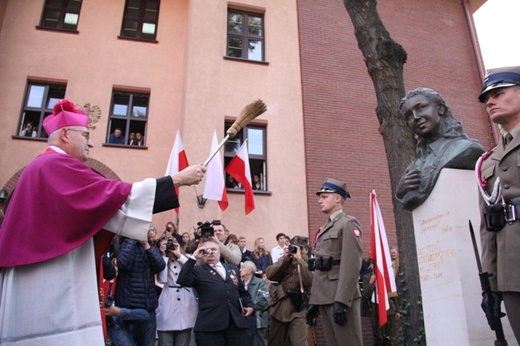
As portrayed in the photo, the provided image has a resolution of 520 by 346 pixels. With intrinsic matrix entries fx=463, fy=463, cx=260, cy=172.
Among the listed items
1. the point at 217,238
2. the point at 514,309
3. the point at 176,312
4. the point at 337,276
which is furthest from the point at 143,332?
the point at 514,309

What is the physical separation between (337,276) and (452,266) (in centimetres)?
143

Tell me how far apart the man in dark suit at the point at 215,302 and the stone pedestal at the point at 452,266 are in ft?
8.99

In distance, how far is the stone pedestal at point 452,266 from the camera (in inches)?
153

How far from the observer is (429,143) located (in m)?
4.66

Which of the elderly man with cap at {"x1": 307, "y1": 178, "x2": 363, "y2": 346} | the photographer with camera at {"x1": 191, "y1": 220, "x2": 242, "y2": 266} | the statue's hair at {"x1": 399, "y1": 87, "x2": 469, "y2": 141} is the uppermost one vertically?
the statue's hair at {"x1": 399, "y1": 87, "x2": 469, "y2": 141}

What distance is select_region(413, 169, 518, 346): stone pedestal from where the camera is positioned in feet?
12.7

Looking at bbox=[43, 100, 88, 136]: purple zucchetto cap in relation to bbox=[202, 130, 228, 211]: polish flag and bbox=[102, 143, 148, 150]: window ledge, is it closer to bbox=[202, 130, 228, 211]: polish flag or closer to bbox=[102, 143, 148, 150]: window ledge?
bbox=[202, 130, 228, 211]: polish flag

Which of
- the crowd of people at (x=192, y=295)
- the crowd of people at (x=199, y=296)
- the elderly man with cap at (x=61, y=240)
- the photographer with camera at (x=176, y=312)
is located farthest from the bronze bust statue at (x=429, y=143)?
the photographer with camera at (x=176, y=312)

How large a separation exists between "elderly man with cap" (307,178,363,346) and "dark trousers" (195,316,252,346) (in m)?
1.20

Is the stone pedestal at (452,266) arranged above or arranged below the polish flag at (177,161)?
below

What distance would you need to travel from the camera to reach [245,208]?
38.1ft

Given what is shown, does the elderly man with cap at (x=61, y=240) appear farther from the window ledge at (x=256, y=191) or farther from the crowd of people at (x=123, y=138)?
the crowd of people at (x=123, y=138)

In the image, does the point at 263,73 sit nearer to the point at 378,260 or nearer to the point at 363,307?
the point at 363,307

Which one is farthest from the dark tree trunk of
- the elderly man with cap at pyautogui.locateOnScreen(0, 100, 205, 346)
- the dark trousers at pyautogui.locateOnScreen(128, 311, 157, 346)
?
the elderly man with cap at pyautogui.locateOnScreen(0, 100, 205, 346)
